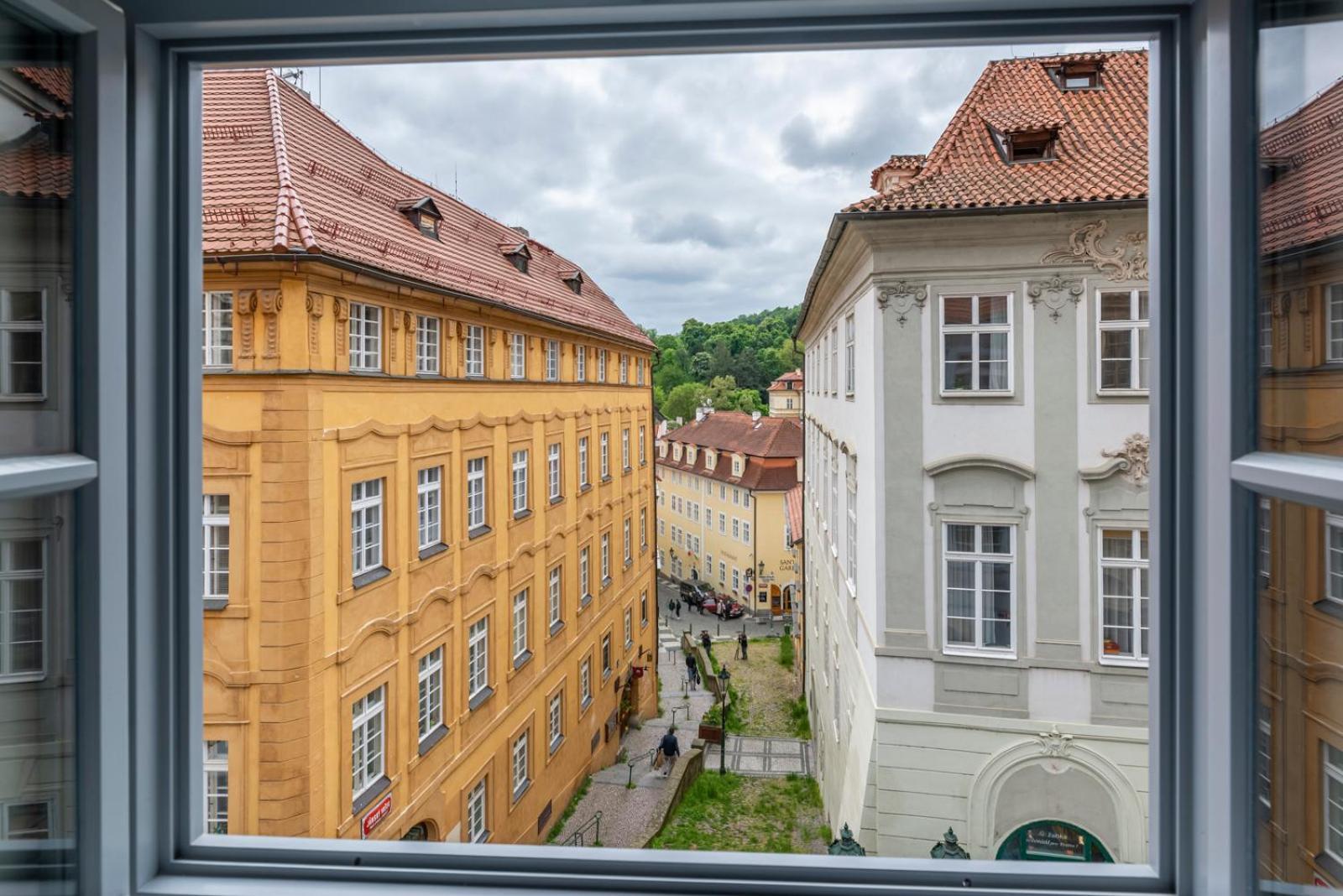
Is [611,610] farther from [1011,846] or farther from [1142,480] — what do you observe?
[1142,480]

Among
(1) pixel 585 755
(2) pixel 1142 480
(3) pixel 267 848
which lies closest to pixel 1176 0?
(2) pixel 1142 480

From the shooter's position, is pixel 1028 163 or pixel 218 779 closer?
pixel 218 779

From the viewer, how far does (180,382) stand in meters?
0.62

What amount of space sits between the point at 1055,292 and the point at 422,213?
1732mm

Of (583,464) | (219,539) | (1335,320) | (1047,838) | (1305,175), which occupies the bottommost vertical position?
(1047,838)

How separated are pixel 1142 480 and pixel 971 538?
770 millimetres

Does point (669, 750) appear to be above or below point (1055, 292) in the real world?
below

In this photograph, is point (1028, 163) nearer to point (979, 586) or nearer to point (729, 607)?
point (979, 586)

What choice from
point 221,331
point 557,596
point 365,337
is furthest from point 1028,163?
point 221,331

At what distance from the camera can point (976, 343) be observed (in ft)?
6.09

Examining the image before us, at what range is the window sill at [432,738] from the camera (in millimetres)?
1703

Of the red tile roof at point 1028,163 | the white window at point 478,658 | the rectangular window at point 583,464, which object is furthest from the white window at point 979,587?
the white window at point 478,658

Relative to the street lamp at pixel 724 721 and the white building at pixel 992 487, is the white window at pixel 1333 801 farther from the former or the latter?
the street lamp at pixel 724 721

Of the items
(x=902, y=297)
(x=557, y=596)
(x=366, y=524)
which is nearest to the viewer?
(x=366, y=524)
